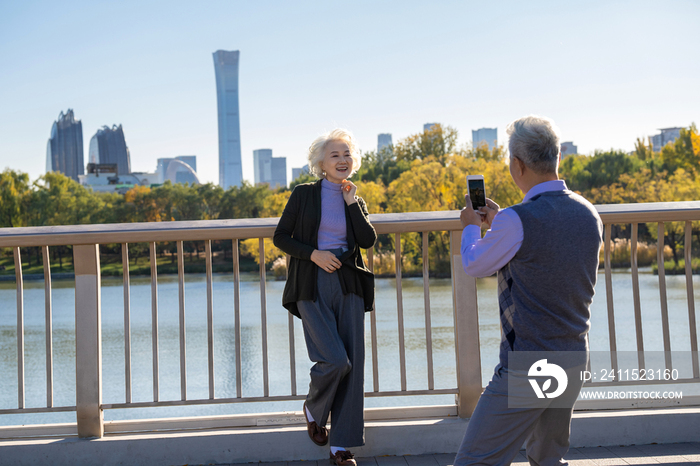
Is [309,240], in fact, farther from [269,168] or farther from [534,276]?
[269,168]

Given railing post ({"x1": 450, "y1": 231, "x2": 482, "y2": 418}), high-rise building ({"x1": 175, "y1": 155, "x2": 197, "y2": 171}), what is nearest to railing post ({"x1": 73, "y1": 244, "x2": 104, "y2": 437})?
railing post ({"x1": 450, "y1": 231, "x2": 482, "y2": 418})

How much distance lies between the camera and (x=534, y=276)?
1.53 meters

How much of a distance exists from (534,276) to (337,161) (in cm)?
122

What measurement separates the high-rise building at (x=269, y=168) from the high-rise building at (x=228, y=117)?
23.7 ft

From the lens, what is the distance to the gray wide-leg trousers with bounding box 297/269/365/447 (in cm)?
249

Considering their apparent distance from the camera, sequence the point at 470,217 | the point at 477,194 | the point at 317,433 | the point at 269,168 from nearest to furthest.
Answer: the point at 470,217 < the point at 477,194 < the point at 317,433 < the point at 269,168

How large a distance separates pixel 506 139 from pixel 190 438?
6.10ft

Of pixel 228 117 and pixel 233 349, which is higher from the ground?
pixel 228 117

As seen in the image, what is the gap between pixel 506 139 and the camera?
163 centimetres

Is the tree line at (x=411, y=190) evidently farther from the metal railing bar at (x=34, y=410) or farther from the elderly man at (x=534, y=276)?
the elderly man at (x=534, y=276)

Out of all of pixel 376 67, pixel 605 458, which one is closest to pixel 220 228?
A: pixel 605 458

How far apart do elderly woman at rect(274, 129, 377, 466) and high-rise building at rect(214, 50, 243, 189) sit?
542 ft

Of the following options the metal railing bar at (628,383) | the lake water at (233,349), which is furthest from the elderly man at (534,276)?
the lake water at (233,349)

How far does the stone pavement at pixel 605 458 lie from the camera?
2.55 meters
